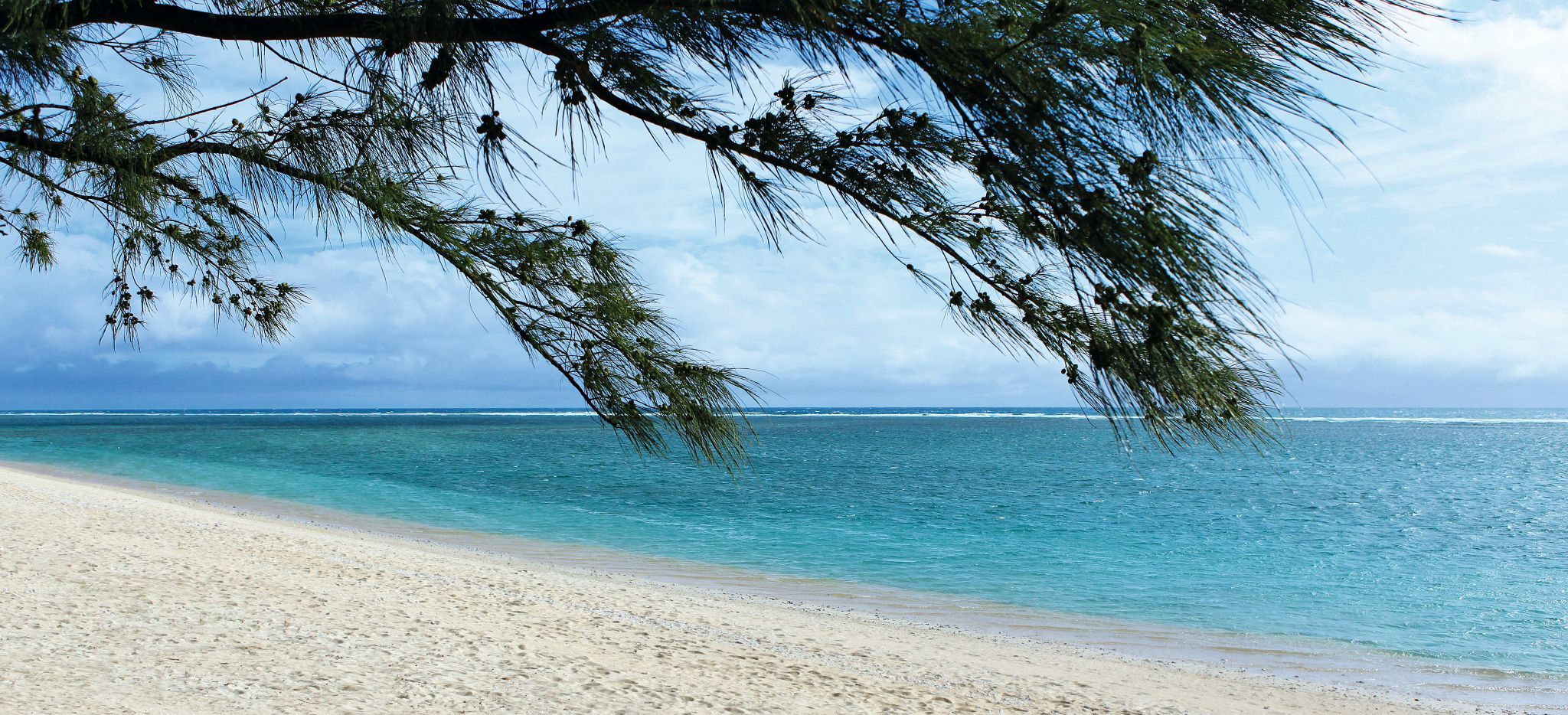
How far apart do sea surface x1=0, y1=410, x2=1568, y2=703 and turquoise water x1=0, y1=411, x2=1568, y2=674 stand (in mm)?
71

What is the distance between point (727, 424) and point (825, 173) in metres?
1.03

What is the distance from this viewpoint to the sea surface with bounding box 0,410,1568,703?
9.45 meters

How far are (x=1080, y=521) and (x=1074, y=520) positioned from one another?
177 mm

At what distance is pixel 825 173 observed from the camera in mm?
2125

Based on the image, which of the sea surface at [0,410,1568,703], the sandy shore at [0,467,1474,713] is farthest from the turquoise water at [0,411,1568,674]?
the sandy shore at [0,467,1474,713]

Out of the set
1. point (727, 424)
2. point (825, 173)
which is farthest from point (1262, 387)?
point (727, 424)

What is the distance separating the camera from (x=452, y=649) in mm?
5230

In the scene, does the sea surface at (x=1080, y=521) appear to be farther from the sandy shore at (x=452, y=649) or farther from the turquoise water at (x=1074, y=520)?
the sandy shore at (x=452, y=649)

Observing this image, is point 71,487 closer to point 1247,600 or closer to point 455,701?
point 455,701

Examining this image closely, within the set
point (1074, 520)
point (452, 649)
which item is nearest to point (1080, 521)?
point (1074, 520)

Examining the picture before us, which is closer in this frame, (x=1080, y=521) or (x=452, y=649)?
(x=452, y=649)

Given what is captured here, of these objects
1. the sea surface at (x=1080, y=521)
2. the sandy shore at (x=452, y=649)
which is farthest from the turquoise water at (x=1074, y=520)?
the sandy shore at (x=452, y=649)

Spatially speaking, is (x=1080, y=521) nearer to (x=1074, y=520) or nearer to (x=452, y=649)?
(x=1074, y=520)

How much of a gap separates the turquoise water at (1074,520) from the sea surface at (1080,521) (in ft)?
0.23
